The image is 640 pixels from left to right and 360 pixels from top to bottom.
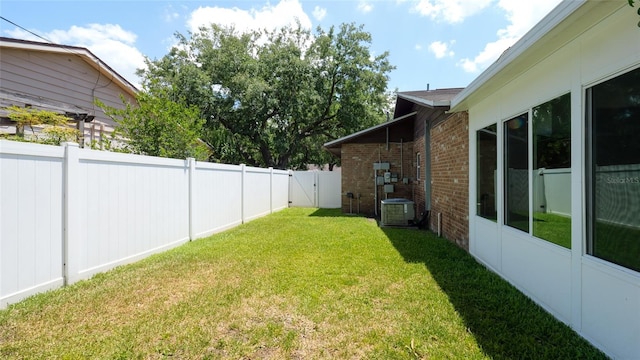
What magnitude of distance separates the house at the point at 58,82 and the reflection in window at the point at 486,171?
29.6ft

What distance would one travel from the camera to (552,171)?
10.6 ft

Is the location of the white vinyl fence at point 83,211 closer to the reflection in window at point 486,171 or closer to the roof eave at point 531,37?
the roof eave at point 531,37

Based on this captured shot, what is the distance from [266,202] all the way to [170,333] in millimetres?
8773

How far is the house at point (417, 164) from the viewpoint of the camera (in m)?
6.29

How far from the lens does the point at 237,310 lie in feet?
10.9

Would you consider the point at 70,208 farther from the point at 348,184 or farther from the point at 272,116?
the point at 272,116

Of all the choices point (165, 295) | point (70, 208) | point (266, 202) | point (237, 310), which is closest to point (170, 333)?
point (237, 310)

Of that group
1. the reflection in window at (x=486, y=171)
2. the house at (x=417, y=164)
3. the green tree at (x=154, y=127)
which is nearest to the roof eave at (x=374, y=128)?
the house at (x=417, y=164)

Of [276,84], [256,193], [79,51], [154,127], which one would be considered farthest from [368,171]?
[79,51]

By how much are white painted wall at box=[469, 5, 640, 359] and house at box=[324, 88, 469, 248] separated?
2211mm

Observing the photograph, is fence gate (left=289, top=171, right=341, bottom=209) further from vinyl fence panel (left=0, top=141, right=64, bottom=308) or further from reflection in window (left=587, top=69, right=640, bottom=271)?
reflection in window (left=587, top=69, right=640, bottom=271)

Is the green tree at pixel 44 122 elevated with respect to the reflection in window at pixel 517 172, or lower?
elevated

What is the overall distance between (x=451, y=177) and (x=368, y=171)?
17.4ft

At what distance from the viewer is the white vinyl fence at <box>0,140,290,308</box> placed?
323 centimetres
